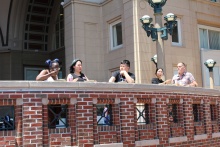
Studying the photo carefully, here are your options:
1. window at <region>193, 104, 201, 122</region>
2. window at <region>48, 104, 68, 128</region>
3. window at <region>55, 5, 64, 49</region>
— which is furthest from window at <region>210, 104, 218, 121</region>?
window at <region>55, 5, 64, 49</region>

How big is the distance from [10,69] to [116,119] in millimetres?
20504

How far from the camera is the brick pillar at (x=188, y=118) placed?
1001cm

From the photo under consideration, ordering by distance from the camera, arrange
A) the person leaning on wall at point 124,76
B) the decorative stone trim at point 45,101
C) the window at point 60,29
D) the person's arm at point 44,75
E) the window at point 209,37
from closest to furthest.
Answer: the decorative stone trim at point 45,101
the person's arm at point 44,75
the person leaning on wall at point 124,76
the window at point 209,37
the window at point 60,29

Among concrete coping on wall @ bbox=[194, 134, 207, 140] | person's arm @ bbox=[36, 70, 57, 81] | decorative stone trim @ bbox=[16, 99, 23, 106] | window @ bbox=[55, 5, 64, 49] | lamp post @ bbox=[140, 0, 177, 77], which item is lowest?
concrete coping on wall @ bbox=[194, 134, 207, 140]

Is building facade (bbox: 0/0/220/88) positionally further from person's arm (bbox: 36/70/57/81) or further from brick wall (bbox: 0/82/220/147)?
person's arm (bbox: 36/70/57/81)

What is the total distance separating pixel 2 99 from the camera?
7.11 m

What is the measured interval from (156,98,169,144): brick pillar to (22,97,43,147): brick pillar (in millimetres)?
3218

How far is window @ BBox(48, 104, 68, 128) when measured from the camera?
760 cm

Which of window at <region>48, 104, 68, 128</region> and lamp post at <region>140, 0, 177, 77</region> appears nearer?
window at <region>48, 104, 68, 128</region>

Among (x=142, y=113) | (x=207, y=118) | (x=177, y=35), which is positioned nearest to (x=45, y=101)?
(x=142, y=113)

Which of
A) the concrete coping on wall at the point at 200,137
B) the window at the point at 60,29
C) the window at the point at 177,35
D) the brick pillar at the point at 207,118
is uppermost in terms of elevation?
the window at the point at 60,29

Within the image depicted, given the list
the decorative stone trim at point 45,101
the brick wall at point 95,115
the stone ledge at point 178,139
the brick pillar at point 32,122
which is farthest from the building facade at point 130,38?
the brick pillar at point 32,122

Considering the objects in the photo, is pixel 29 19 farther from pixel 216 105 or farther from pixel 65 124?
pixel 65 124

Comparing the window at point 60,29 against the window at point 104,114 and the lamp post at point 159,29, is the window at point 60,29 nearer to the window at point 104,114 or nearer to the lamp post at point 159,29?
the lamp post at point 159,29
